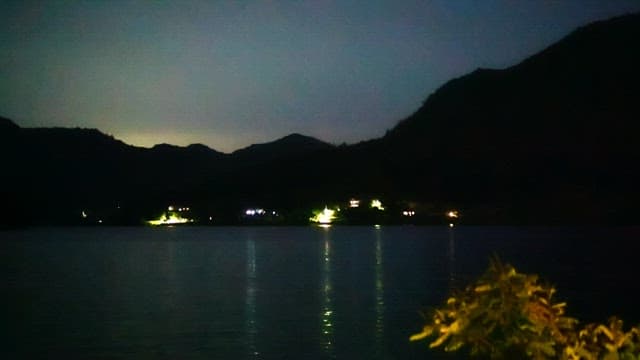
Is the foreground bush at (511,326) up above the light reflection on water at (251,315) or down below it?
above

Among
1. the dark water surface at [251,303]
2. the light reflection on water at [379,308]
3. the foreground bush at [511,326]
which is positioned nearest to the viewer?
the foreground bush at [511,326]

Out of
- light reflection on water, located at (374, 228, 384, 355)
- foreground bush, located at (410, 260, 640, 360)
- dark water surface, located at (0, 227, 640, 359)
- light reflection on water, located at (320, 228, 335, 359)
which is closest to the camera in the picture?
foreground bush, located at (410, 260, 640, 360)

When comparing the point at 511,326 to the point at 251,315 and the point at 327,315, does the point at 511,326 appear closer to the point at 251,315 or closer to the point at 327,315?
the point at 327,315

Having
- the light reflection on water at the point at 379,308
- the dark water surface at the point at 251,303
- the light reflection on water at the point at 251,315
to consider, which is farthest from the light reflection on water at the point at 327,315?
the light reflection on water at the point at 251,315

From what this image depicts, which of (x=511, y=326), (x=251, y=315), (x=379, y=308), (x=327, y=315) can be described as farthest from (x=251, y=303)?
(x=511, y=326)

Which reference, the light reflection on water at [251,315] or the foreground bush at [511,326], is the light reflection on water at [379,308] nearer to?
the light reflection on water at [251,315]

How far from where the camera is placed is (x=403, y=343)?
2594cm

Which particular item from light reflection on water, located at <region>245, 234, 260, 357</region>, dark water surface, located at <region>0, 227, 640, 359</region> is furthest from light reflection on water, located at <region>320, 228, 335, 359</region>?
light reflection on water, located at <region>245, 234, 260, 357</region>

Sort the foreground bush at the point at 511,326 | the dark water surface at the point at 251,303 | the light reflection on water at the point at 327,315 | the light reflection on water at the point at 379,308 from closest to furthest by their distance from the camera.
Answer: the foreground bush at the point at 511,326 < the light reflection on water at the point at 327,315 < the dark water surface at the point at 251,303 < the light reflection on water at the point at 379,308

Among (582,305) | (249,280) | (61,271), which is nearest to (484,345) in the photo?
(582,305)

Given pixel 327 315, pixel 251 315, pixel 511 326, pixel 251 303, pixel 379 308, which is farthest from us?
pixel 251 303

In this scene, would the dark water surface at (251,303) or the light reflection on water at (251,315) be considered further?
the dark water surface at (251,303)

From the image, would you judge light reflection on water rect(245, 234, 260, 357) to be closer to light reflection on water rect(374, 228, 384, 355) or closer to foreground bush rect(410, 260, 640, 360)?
light reflection on water rect(374, 228, 384, 355)

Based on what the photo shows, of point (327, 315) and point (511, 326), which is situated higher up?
point (511, 326)
